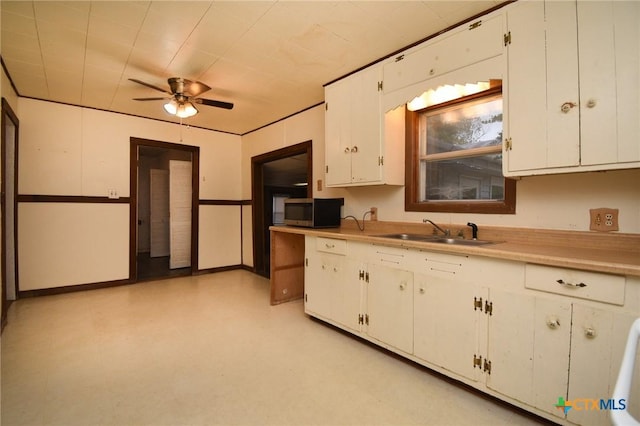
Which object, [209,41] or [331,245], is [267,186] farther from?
[209,41]

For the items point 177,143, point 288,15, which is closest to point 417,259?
point 288,15

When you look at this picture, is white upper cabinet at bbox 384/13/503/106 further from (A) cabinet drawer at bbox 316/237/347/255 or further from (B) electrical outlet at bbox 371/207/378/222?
(A) cabinet drawer at bbox 316/237/347/255

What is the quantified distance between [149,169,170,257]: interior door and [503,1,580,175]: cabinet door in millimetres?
6922

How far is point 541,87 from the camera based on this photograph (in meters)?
1.82

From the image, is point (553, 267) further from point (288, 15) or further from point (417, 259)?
point (288, 15)

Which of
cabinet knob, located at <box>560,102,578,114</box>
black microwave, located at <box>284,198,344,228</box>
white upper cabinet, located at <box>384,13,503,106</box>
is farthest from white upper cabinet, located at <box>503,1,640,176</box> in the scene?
black microwave, located at <box>284,198,344,228</box>

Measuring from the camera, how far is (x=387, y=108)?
2.67 metres

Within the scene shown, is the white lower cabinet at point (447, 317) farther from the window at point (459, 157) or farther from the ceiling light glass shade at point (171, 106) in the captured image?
the ceiling light glass shade at point (171, 106)

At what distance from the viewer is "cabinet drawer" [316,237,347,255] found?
271cm

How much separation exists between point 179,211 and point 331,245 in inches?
156

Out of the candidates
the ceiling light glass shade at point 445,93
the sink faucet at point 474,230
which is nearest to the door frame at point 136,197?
the ceiling light glass shade at point 445,93

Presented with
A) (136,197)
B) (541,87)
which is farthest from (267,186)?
(541,87)

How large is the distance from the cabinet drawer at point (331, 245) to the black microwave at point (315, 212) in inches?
13.2

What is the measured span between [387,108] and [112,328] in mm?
3256
